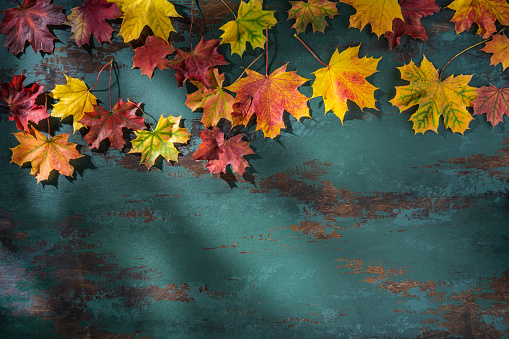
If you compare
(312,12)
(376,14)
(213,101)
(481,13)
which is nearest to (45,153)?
(213,101)

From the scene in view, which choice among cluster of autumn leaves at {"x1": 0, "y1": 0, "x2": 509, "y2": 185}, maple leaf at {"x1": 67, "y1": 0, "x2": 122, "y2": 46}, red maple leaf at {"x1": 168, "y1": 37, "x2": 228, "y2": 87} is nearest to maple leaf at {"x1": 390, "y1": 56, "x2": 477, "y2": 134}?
cluster of autumn leaves at {"x1": 0, "y1": 0, "x2": 509, "y2": 185}

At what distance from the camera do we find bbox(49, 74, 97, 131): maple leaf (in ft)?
3.06

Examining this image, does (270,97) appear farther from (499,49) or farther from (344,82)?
(499,49)

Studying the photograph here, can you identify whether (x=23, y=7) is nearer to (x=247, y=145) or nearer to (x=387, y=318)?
(x=247, y=145)

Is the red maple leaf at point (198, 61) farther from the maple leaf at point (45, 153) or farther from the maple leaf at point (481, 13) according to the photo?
the maple leaf at point (481, 13)

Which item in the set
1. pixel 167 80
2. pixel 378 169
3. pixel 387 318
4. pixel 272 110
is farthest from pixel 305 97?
pixel 387 318

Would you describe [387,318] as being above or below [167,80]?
below

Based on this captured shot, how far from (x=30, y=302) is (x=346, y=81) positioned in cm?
148

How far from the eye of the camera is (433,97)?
3.15 ft

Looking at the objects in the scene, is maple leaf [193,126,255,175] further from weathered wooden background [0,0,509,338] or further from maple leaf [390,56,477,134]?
maple leaf [390,56,477,134]

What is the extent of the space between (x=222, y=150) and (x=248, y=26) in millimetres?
454

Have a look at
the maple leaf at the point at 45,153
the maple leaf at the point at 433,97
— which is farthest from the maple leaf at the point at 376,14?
the maple leaf at the point at 45,153

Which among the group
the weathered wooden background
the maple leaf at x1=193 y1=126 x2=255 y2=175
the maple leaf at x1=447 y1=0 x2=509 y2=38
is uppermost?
the maple leaf at x1=447 y1=0 x2=509 y2=38

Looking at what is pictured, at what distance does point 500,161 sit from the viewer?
98cm
